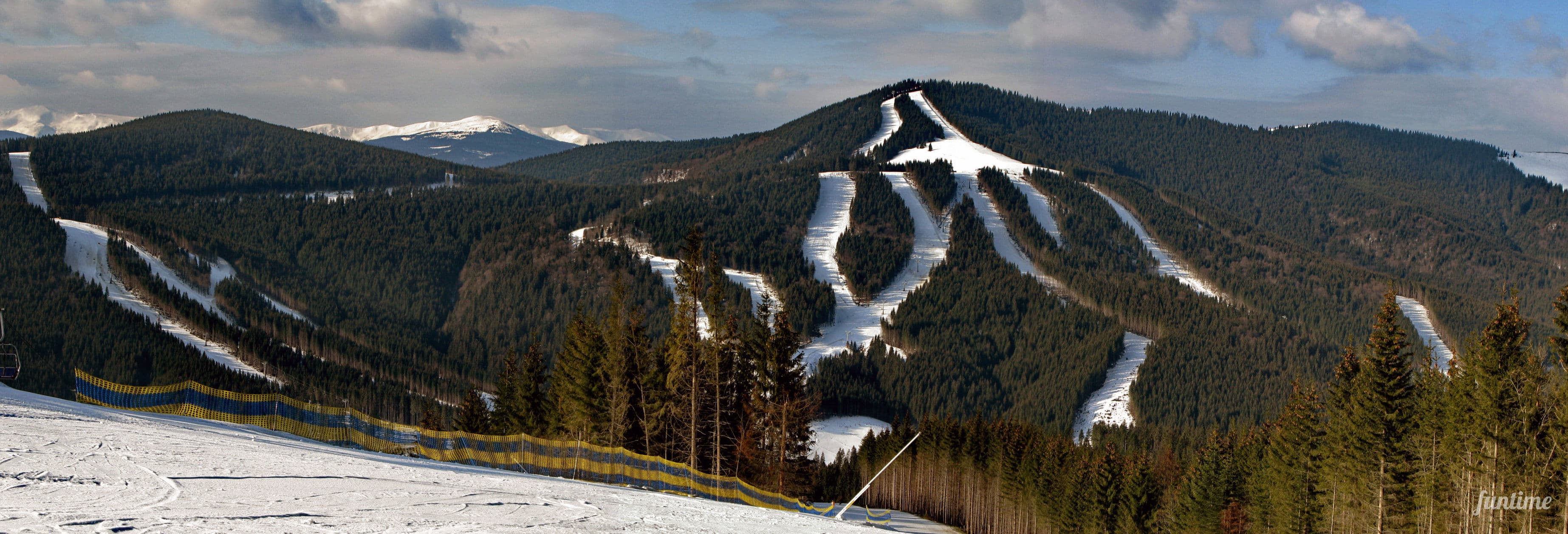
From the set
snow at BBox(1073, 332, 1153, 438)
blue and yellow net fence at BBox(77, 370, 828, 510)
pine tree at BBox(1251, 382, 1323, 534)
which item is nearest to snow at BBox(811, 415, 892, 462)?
snow at BBox(1073, 332, 1153, 438)

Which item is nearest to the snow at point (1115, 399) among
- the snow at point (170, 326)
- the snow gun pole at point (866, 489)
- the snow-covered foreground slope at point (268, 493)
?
the snow gun pole at point (866, 489)

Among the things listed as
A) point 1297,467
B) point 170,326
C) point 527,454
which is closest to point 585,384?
point 527,454

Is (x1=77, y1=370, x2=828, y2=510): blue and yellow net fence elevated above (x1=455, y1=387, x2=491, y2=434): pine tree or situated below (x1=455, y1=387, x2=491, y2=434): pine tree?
above

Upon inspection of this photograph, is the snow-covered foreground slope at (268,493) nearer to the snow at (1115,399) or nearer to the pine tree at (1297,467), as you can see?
the pine tree at (1297,467)

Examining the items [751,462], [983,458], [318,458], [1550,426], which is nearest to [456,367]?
[983,458]

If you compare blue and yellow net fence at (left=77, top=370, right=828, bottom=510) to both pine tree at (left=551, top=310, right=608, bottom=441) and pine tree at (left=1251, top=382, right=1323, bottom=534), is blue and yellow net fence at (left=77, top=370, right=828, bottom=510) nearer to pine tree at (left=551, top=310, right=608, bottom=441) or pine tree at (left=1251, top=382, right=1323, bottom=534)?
pine tree at (left=551, top=310, right=608, bottom=441)

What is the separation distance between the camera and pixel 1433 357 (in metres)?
49.5

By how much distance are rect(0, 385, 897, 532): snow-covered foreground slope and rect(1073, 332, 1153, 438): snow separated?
418 ft

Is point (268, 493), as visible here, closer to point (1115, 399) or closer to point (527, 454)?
point (527, 454)

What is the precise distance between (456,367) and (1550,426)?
18081cm

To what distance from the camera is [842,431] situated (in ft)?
524

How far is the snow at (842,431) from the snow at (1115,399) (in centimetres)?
2943

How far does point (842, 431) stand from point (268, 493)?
138637mm

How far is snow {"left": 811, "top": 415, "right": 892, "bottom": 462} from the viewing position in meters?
150
